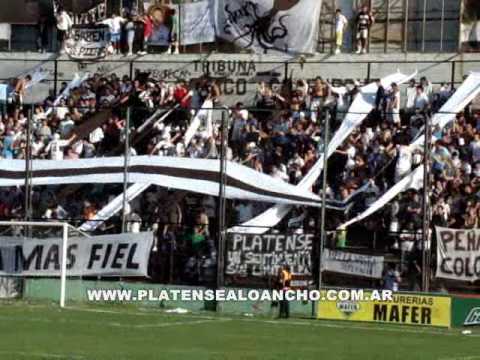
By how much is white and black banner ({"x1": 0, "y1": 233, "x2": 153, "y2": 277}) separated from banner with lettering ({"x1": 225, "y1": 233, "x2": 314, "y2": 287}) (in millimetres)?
1851

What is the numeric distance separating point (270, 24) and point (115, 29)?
16.7 ft

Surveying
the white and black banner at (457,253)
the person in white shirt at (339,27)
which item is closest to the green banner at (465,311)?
the white and black banner at (457,253)

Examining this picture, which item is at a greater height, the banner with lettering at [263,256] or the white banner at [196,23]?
the white banner at [196,23]

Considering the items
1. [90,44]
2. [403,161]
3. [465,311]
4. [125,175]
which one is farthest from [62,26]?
[465,311]

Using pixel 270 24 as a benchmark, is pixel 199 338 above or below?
below

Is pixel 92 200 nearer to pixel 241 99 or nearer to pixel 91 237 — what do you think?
pixel 91 237

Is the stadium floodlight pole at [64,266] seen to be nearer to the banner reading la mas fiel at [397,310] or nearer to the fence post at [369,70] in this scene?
the banner reading la mas fiel at [397,310]

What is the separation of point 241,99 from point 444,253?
14147mm

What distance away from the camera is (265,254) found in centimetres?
3080

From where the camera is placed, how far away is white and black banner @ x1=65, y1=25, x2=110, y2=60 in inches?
1750

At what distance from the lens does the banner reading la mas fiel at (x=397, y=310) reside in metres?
28.4

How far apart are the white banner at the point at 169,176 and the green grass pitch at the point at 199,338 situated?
10.3 ft

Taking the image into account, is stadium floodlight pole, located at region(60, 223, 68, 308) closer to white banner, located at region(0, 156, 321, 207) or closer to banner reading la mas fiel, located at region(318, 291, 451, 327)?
white banner, located at region(0, 156, 321, 207)

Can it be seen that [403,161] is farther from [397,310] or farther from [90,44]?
[90,44]
